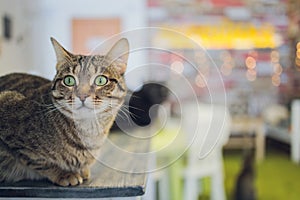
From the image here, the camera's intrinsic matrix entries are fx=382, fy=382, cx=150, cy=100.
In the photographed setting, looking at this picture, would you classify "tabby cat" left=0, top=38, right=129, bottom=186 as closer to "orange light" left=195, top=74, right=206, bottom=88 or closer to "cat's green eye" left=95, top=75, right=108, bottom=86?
"cat's green eye" left=95, top=75, right=108, bottom=86

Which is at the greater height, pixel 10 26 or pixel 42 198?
pixel 10 26

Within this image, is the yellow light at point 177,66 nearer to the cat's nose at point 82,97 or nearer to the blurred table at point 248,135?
the cat's nose at point 82,97

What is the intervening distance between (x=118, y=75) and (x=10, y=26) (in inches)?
15.8

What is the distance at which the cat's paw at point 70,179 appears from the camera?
417 mm

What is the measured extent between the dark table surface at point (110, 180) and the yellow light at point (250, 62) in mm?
3156

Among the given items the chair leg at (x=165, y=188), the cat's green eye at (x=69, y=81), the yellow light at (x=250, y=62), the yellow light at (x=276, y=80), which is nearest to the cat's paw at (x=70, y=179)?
the cat's green eye at (x=69, y=81)

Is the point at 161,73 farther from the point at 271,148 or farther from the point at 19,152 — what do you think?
the point at 271,148

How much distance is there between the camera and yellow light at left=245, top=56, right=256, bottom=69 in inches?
138

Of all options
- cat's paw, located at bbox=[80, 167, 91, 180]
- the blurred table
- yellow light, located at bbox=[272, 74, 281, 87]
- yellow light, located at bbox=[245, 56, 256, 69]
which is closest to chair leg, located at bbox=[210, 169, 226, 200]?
the blurred table

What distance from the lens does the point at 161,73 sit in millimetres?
554

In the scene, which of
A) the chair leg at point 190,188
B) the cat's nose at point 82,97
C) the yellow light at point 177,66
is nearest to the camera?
the cat's nose at point 82,97

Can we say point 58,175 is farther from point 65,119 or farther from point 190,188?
point 190,188

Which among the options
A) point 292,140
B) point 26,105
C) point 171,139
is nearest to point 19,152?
point 26,105

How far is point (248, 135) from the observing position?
9.27 feet
